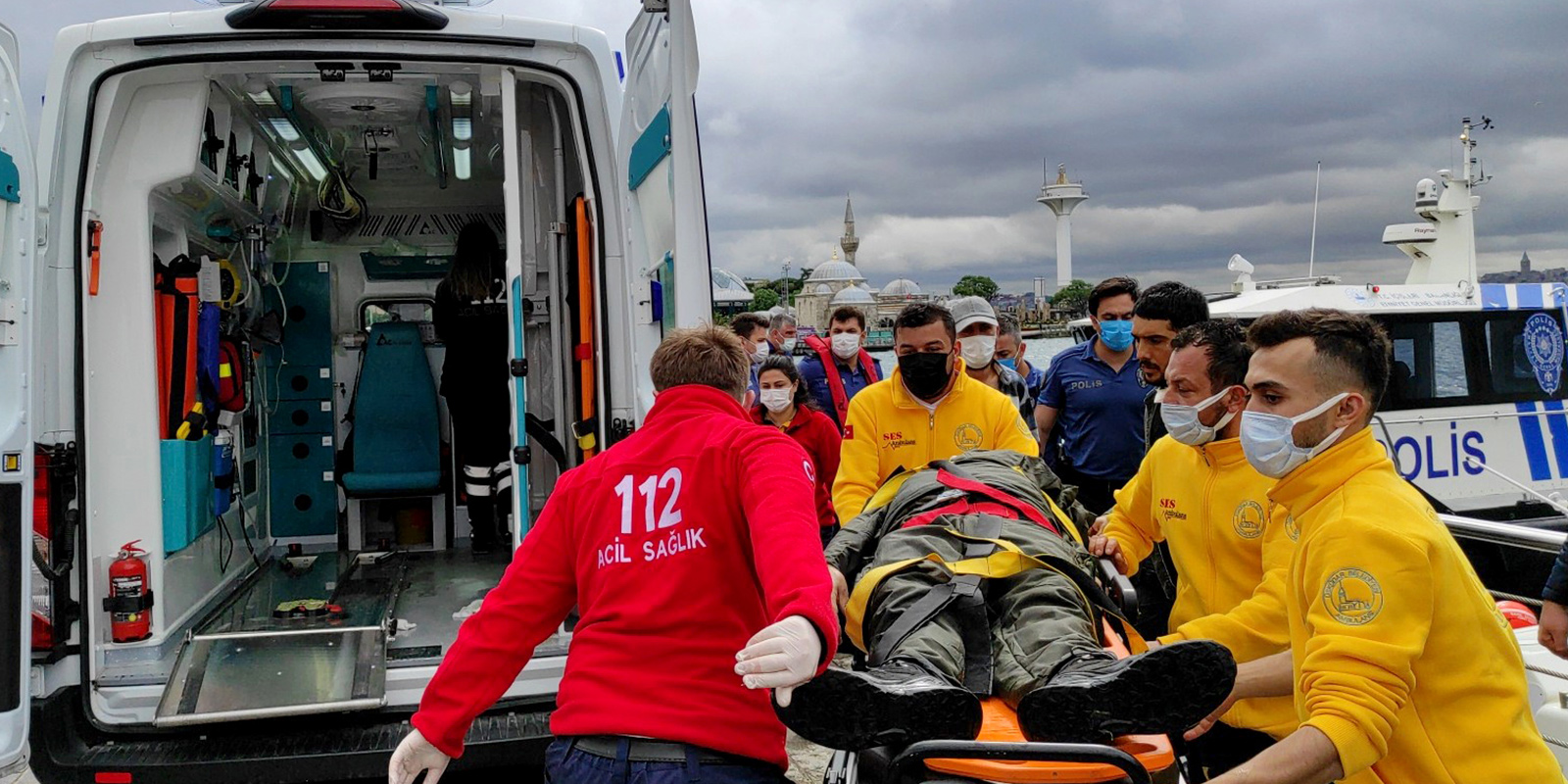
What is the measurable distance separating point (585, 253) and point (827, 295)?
326 ft

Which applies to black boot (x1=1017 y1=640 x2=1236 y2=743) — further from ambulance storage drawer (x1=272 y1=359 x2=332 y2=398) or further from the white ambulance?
Answer: ambulance storage drawer (x1=272 y1=359 x2=332 y2=398)

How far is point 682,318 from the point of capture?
10.7 ft

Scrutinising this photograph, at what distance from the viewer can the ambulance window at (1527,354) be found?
25.5 feet

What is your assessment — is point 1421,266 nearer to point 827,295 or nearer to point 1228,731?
point 1228,731

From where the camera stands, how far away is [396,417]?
5.90 m

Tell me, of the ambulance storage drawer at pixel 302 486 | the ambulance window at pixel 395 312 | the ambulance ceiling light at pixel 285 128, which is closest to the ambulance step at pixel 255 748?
the ambulance ceiling light at pixel 285 128

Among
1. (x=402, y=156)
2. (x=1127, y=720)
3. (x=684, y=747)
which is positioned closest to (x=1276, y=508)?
(x=1127, y=720)

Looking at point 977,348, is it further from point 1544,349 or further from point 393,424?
point 1544,349

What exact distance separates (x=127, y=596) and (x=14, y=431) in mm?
680

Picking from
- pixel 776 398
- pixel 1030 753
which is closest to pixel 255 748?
pixel 1030 753

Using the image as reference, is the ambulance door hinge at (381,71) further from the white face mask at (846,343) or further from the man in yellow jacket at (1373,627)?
the man in yellow jacket at (1373,627)

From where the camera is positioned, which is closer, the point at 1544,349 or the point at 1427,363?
the point at 1427,363

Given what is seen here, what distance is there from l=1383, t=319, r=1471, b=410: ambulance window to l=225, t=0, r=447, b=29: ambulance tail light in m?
6.89

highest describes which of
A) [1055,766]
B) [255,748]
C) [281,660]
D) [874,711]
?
[874,711]
